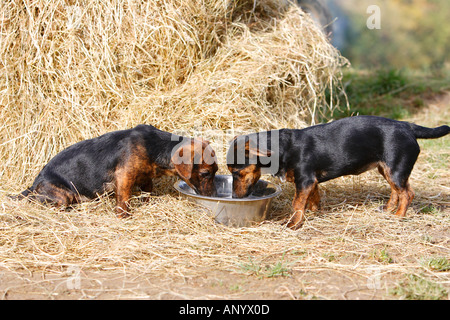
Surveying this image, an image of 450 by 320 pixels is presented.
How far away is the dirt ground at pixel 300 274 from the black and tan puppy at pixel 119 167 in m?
1.00

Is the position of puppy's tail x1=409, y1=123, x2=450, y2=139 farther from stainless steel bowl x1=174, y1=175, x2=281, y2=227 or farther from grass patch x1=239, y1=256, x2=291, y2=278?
grass patch x1=239, y1=256, x2=291, y2=278

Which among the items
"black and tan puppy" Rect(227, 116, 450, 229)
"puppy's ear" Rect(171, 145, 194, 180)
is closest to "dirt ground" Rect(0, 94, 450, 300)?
"black and tan puppy" Rect(227, 116, 450, 229)

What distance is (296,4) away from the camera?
28.3 ft

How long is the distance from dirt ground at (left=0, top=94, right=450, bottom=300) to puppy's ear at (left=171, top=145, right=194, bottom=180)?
97cm

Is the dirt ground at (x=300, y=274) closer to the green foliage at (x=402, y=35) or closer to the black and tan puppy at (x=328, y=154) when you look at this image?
the black and tan puppy at (x=328, y=154)

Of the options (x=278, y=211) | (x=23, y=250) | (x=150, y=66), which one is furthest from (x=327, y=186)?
(x=23, y=250)

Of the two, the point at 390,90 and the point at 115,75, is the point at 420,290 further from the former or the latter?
the point at 390,90

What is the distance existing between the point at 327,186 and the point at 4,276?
453 centimetres

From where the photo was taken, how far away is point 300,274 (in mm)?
4125

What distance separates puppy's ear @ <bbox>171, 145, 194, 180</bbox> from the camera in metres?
5.26

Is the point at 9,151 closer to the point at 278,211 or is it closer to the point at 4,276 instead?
the point at 4,276

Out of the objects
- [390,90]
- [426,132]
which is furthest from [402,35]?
[426,132]

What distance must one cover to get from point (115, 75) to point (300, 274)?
4.33m
